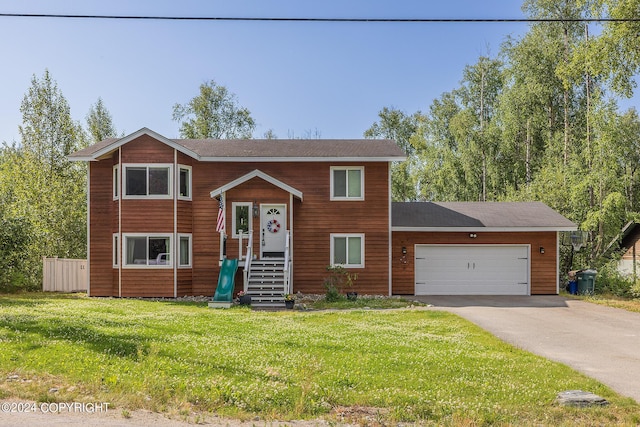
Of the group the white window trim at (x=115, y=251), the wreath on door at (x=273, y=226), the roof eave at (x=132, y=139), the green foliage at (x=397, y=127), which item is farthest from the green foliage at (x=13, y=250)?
the green foliage at (x=397, y=127)

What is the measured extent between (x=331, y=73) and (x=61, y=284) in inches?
909

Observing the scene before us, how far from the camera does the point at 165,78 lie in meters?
32.2

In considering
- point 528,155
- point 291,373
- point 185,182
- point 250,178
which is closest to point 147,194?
point 185,182

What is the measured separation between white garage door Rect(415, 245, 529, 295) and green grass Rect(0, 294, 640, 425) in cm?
1012

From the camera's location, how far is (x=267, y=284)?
19.8m

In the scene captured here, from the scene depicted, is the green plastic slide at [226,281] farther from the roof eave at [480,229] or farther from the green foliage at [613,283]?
the green foliage at [613,283]

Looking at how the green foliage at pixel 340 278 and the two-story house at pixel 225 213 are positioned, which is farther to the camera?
the green foliage at pixel 340 278

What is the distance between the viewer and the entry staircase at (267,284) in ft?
62.2

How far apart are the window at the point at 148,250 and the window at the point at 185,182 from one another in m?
1.74

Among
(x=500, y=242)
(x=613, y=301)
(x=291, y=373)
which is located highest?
(x=500, y=242)

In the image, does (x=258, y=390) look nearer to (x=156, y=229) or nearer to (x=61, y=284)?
(x=156, y=229)

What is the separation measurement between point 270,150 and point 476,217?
889 cm

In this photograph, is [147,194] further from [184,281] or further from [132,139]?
[184,281]

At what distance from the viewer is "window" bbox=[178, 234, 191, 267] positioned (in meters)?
21.2
